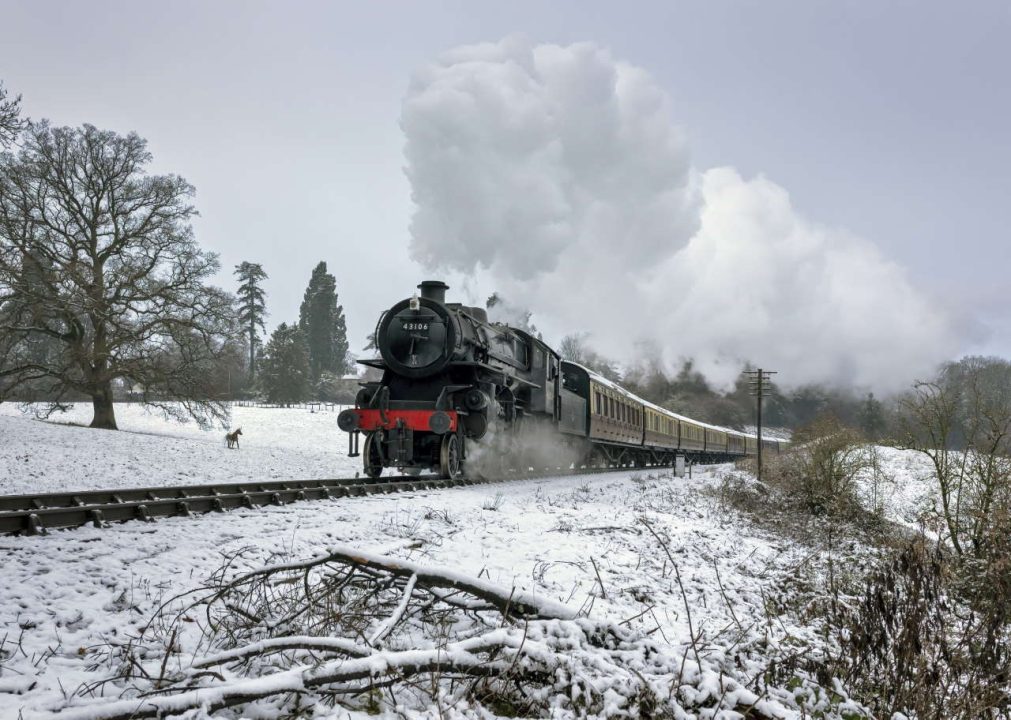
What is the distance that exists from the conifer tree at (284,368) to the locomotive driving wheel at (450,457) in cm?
4464

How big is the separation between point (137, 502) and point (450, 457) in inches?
263

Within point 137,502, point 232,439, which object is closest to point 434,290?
point 137,502

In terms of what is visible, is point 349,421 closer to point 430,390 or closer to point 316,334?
point 430,390

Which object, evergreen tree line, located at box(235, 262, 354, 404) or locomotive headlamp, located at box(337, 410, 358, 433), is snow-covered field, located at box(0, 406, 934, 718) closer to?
locomotive headlamp, located at box(337, 410, 358, 433)

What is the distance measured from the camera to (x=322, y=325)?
226 ft

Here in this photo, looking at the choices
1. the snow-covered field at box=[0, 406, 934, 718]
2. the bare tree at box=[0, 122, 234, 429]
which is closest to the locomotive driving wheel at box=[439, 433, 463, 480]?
the snow-covered field at box=[0, 406, 934, 718]

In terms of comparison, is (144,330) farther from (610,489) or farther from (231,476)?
(610,489)

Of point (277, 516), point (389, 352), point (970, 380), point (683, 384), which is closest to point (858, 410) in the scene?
point (683, 384)

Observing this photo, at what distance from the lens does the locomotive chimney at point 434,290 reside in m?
14.6

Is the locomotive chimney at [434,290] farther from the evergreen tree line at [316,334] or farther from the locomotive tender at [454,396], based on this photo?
the evergreen tree line at [316,334]

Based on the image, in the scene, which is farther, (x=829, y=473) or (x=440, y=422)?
(x=829, y=473)

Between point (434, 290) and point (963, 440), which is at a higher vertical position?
point (434, 290)

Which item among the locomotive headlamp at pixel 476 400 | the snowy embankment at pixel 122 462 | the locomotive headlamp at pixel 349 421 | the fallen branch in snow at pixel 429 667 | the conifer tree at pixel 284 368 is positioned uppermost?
the conifer tree at pixel 284 368

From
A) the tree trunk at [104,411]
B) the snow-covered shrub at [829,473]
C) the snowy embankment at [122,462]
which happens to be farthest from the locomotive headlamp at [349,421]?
the tree trunk at [104,411]
